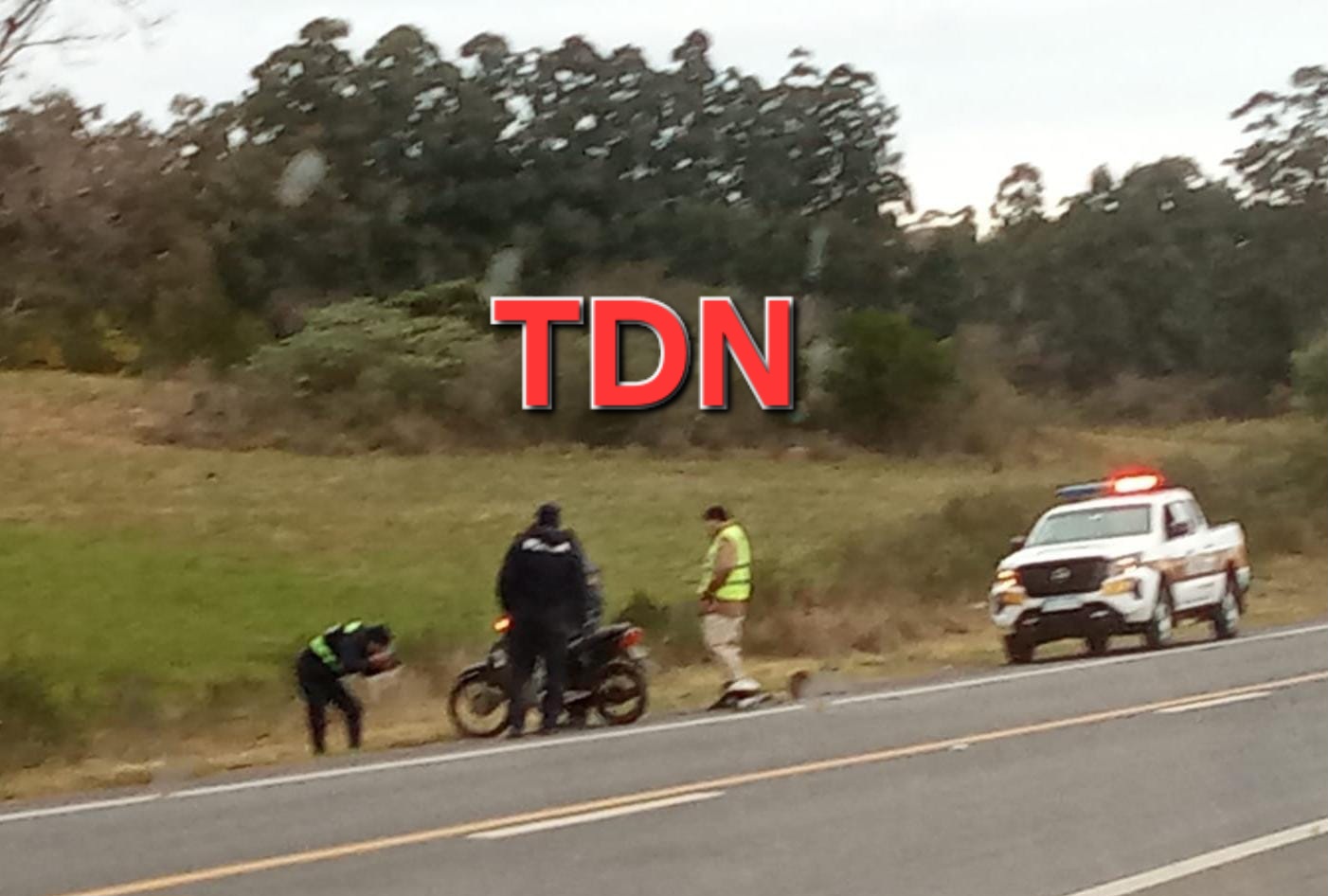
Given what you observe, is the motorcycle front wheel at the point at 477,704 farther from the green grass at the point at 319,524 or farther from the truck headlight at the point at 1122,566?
the green grass at the point at 319,524

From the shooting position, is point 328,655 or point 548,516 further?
point 548,516

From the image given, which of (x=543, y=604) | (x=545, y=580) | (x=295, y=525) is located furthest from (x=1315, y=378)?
(x=543, y=604)

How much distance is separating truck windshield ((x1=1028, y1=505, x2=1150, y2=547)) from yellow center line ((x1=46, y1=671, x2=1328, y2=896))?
19.8 feet

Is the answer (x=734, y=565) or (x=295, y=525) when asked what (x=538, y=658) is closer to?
(x=734, y=565)

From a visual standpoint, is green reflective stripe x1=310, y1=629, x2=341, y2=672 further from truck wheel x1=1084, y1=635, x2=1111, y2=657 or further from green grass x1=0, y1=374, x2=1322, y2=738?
truck wheel x1=1084, y1=635, x2=1111, y2=657

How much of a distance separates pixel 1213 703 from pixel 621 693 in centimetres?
467

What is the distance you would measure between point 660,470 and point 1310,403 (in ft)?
52.9

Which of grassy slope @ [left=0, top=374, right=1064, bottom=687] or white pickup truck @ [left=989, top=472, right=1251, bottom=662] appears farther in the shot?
grassy slope @ [left=0, top=374, right=1064, bottom=687]

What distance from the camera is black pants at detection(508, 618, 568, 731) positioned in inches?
686

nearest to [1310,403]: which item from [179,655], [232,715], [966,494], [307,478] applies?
[966,494]

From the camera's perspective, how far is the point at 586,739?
55.6 ft

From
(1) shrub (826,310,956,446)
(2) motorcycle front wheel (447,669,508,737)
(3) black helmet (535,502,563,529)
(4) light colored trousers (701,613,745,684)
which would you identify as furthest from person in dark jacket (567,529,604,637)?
(1) shrub (826,310,956,446)

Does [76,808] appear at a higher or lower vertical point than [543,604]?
lower

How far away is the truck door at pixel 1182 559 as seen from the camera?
25094 mm
